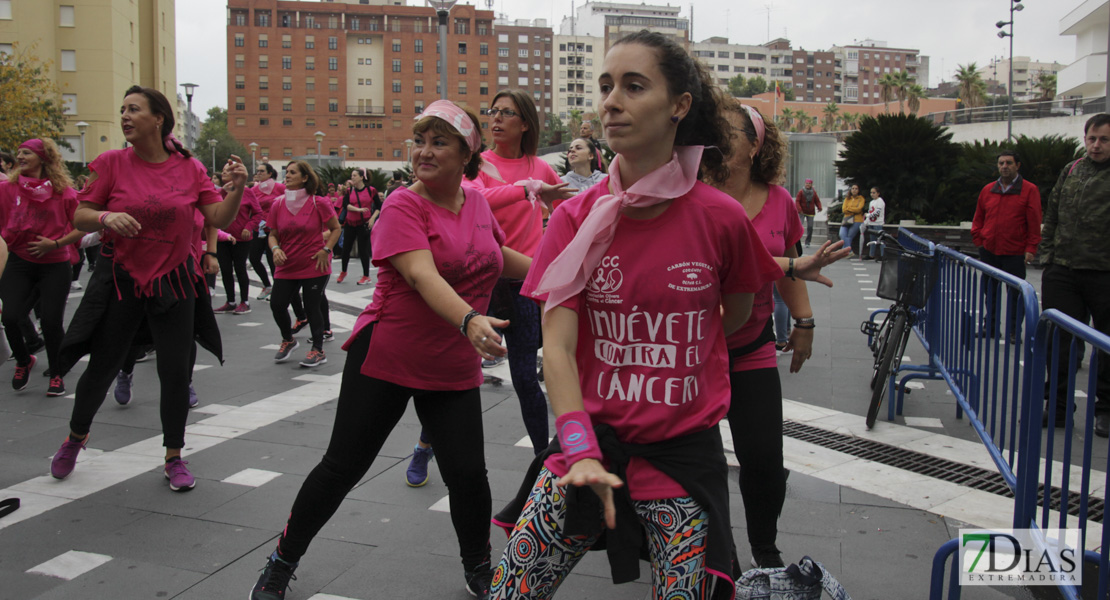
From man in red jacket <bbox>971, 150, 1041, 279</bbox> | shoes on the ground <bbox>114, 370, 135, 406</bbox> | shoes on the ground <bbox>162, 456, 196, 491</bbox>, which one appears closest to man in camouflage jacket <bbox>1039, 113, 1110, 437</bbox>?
man in red jacket <bbox>971, 150, 1041, 279</bbox>

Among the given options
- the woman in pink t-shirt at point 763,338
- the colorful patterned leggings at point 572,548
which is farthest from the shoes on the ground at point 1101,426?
the colorful patterned leggings at point 572,548

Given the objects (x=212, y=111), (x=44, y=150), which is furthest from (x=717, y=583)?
(x=212, y=111)

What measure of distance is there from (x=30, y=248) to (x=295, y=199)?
7.86 feet

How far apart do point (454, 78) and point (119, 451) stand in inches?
4297

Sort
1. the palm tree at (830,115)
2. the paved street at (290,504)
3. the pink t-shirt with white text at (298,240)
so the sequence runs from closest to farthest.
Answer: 1. the paved street at (290,504)
2. the pink t-shirt with white text at (298,240)
3. the palm tree at (830,115)

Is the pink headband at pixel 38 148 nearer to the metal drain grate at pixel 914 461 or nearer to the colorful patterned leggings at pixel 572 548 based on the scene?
the metal drain grate at pixel 914 461

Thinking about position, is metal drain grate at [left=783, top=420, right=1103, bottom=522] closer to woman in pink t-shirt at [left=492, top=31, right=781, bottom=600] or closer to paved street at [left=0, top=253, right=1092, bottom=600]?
paved street at [left=0, top=253, right=1092, bottom=600]

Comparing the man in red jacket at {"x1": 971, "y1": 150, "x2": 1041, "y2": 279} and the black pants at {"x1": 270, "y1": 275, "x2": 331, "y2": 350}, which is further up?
the man in red jacket at {"x1": 971, "y1": 150, "x2": 1041, "y2": 279}

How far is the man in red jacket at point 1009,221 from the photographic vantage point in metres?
9.20

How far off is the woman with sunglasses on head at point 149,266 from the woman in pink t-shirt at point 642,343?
9.35ft

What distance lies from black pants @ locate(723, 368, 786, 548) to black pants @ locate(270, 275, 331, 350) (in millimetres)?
5772

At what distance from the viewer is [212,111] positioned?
16812 centimetres

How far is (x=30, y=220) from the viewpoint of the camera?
23.4 feet

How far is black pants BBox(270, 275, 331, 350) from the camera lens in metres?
8.25
